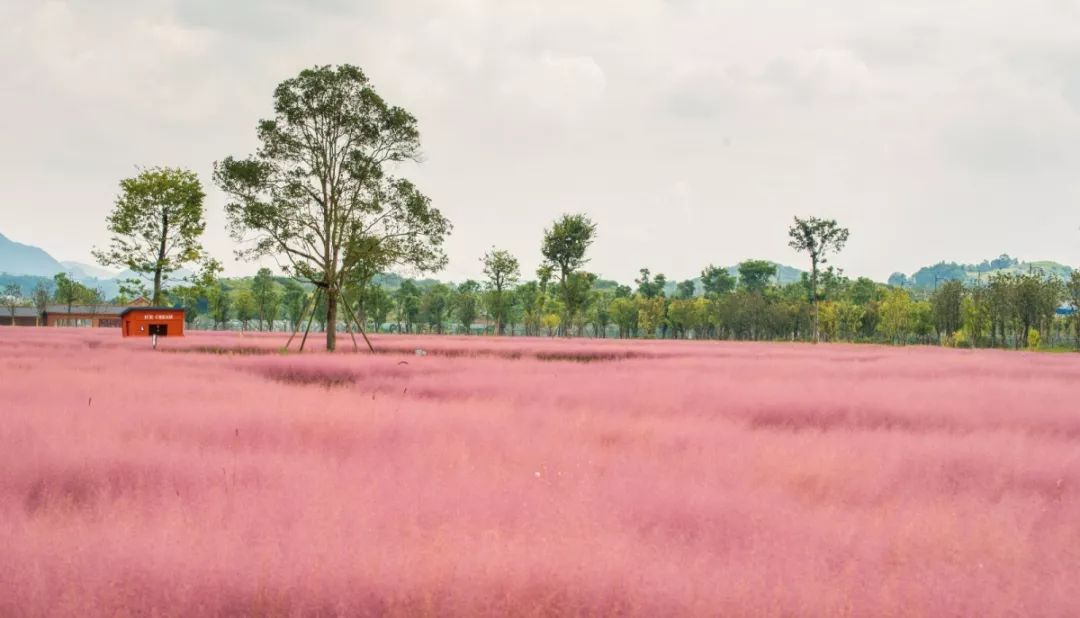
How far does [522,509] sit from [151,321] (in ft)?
187

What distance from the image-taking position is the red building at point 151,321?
5406 cm

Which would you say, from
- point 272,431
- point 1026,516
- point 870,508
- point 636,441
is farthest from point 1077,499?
point 272,431

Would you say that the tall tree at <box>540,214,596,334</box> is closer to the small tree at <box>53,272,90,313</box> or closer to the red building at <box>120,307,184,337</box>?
the red building at <box>120,307,184,337</box>

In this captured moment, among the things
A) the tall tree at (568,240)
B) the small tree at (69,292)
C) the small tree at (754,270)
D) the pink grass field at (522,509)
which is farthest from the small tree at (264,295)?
the pink grass field at (522,509)

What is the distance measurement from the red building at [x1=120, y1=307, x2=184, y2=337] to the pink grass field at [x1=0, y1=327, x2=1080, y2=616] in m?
44.2

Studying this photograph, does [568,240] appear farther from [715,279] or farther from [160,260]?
[715,279]

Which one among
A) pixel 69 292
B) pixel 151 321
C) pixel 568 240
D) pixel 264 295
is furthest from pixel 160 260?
pixel 264 295

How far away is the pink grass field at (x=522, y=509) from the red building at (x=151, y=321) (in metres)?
44.2

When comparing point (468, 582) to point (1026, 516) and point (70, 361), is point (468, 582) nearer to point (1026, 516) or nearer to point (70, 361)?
point (1026, 516)

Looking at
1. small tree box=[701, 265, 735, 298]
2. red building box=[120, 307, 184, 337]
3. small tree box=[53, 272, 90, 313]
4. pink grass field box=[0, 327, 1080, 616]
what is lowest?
pink grass field box=[0, 327, 1080, 616]

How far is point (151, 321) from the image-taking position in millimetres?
54969

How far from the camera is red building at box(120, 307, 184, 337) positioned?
54.1 metres

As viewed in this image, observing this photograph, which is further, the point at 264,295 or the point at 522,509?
the point at 264,295

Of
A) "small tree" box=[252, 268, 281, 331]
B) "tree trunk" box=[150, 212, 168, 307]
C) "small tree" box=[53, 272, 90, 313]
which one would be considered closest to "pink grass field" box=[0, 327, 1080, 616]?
"tree trunk" box=[150, 212, 168, 307]
